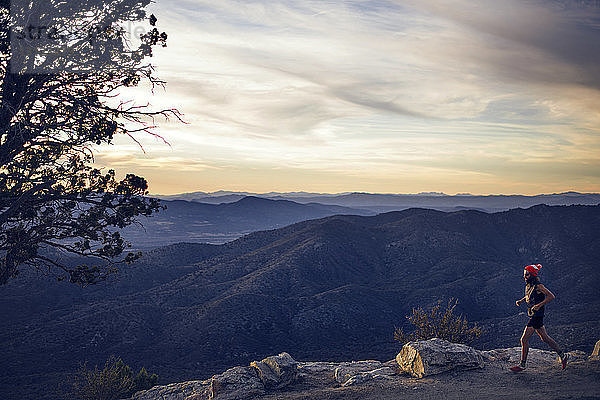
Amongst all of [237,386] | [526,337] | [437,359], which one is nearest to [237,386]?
[237,386]

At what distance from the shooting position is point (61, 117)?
9.62 m

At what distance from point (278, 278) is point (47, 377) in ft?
79.7

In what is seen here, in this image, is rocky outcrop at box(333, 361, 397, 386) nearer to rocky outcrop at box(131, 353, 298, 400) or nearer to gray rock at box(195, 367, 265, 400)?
rocky outcrop at box(131, 353, 298, 400)

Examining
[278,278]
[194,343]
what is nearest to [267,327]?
[194,343]

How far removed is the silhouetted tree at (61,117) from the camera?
8.98 meters

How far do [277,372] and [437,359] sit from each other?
511 cm

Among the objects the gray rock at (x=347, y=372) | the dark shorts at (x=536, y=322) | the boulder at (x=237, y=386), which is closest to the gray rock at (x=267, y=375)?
the boulder at (x=237, y=386)

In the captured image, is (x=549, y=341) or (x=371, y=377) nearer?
(x=549, y=341)

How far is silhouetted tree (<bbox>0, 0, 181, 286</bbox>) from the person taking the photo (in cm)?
898

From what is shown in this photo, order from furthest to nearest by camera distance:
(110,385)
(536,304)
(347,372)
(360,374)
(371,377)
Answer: (110,385), (347,372), (360,374), (371,377), (536,304)

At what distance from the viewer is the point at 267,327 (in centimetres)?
3547

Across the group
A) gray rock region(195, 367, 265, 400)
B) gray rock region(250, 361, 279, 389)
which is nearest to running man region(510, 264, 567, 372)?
gray rock region(250, 361, 279, 389)

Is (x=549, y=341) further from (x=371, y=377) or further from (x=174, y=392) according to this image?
(x=174, y=392)

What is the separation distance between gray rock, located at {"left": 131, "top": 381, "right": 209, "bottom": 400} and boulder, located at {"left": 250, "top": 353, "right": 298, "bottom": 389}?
3.29 meters
